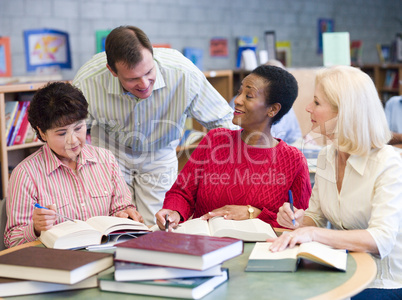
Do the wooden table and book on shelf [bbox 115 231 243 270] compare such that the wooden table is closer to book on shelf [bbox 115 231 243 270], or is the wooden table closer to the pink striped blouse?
book on shelf [bbox 115 231 243 270]

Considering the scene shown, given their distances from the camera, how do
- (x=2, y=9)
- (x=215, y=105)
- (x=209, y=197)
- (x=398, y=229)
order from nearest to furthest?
(x=398, y=229) < (x=209, y=197) < (x=215, y=105) < (x=2, y=9)

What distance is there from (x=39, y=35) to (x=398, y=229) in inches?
143

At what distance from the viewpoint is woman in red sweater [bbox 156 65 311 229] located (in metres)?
2.14

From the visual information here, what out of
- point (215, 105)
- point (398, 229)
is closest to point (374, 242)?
point (398, 229)

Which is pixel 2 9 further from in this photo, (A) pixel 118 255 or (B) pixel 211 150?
(A) pixel 118 255

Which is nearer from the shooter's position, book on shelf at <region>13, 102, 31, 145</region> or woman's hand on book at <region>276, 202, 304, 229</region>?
woman's hand on book at <region>276, 202, 304, 229</region>

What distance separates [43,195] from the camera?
6.66 ft

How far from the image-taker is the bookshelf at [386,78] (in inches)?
274

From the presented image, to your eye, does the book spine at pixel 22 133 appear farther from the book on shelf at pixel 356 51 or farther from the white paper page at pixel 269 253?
the book on shelf at pixel 356 51

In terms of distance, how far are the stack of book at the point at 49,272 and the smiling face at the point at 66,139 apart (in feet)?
2.26

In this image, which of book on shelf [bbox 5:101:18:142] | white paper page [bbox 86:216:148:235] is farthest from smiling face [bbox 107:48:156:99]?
book on shelf [bbox 5:101:18:142]

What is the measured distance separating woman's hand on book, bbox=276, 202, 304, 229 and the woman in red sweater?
0.19m

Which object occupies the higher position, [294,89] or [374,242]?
[294,89]

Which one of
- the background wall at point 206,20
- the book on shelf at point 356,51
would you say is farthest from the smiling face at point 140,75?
the book on shelf at point 356,51
